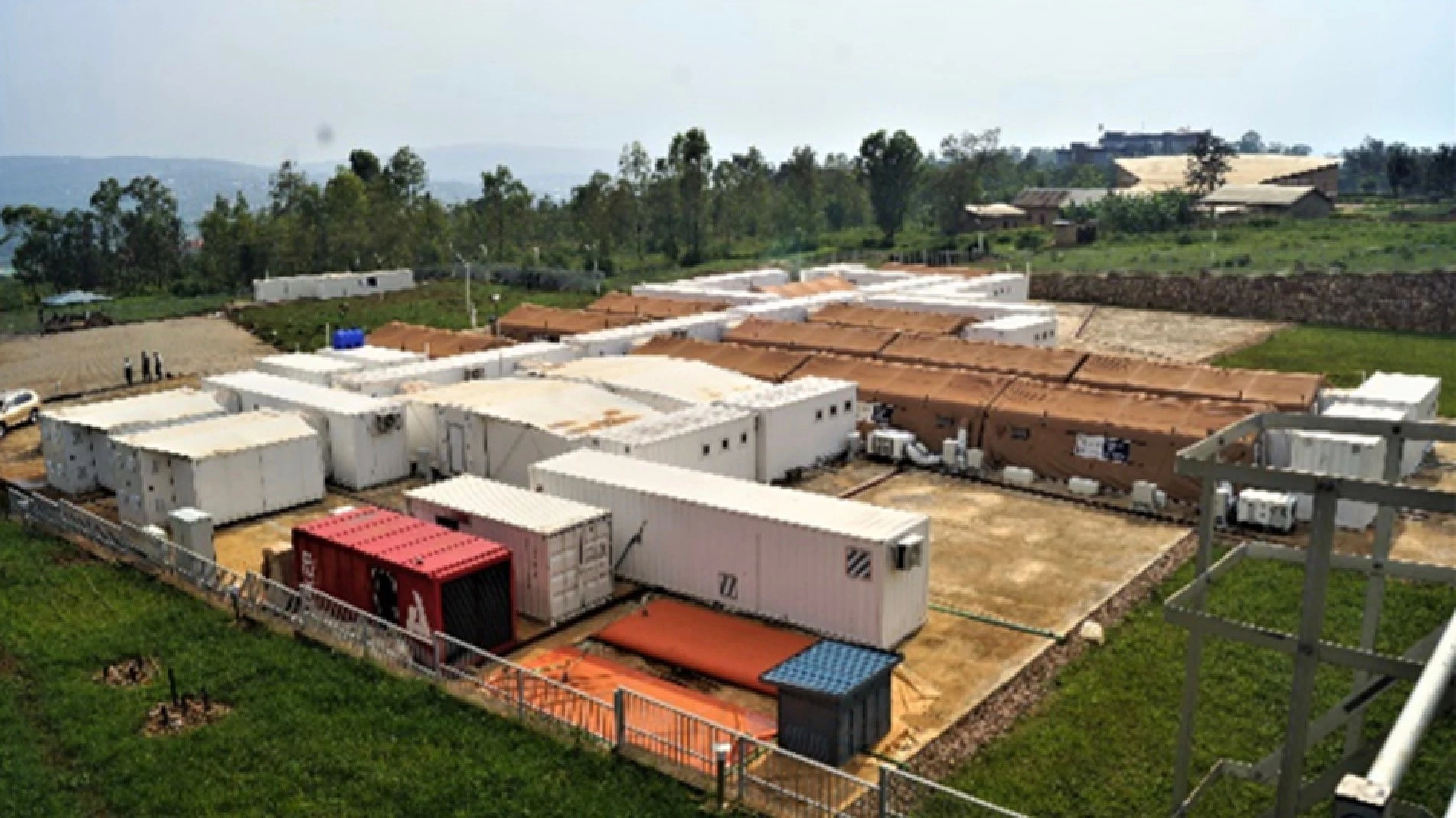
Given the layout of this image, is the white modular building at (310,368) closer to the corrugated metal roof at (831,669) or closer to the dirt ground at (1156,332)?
the corrugated metal roof at (831,669)

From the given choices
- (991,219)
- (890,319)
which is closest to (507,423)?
(890,319)

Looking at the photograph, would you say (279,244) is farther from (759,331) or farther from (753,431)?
(753,431)

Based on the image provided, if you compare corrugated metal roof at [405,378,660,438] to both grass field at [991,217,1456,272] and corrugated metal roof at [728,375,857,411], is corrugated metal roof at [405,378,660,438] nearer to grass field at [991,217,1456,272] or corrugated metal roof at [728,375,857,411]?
corrugated metal roof at [728,375,857,411]

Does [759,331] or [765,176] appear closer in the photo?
[759,331]

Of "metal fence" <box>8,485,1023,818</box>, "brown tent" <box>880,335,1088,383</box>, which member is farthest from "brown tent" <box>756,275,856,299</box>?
"metal fence" <box>8,485,1023,818</box>

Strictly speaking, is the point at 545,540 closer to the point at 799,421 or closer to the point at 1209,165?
the point at 799,421

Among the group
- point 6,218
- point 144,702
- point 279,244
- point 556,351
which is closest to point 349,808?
point 144,702

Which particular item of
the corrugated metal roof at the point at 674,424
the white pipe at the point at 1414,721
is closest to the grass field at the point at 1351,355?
the corrugated metal roof at the point at 674,424
